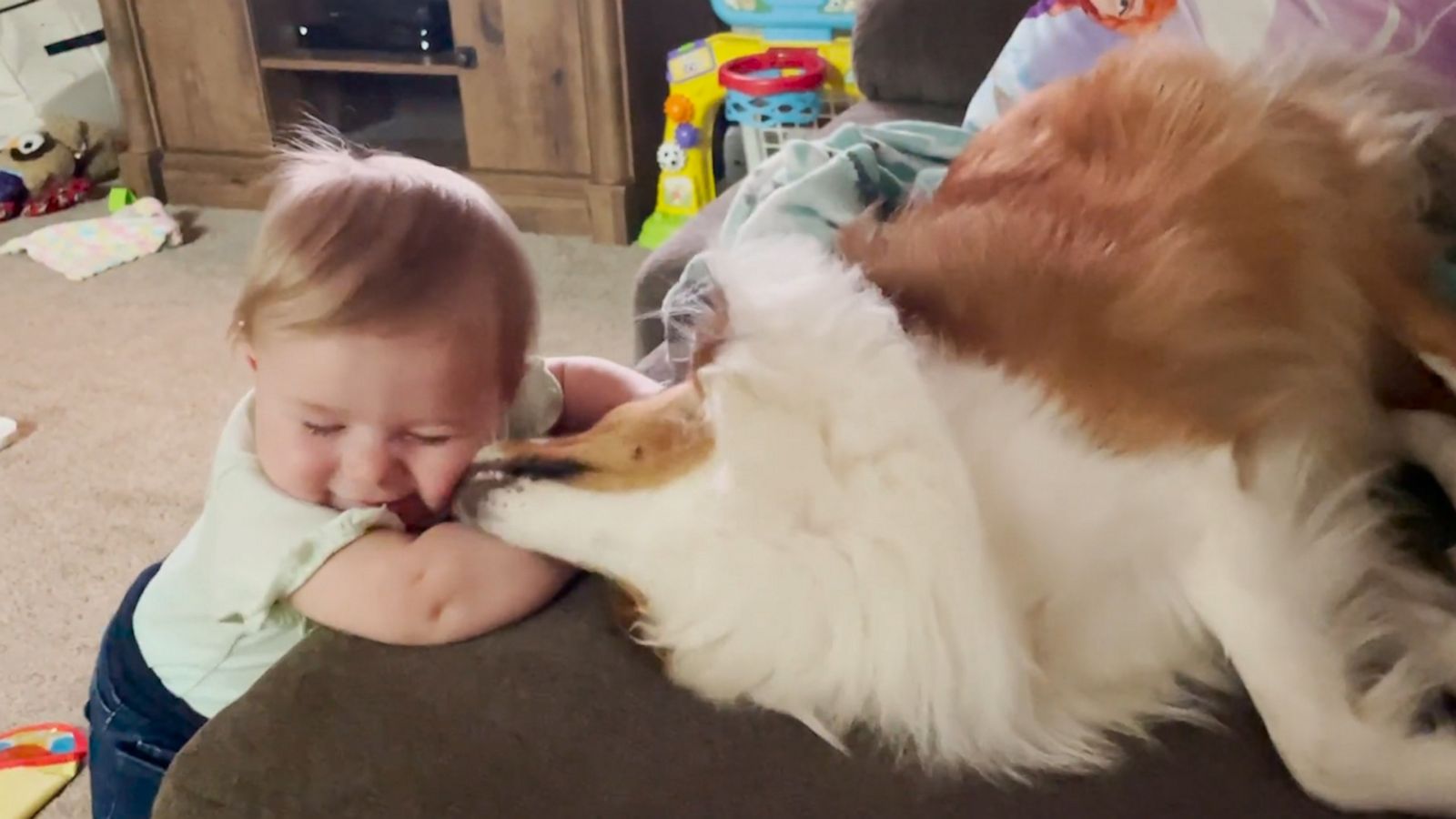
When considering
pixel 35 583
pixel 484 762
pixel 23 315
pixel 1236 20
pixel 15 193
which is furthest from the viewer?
pixel 15 193

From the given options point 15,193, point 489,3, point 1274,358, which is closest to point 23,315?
point 15,193

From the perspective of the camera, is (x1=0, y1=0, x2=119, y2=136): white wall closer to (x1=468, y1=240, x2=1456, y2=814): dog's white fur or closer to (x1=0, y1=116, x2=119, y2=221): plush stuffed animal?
(x1=0, y1=116, x2=119, y2=221): plush stuffed animal

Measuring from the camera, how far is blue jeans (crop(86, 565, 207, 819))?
1.26 metres

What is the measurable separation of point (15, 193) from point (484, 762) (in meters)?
3.30

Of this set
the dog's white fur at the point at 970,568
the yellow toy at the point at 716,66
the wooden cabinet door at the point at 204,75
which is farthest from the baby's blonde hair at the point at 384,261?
the wooden cabinet door at the point at 204,75

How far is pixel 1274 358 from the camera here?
107 centimetres

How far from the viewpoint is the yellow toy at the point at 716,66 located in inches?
117

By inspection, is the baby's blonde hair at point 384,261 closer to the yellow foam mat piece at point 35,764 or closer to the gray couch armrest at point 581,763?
the gray couch armrest at point 581,763

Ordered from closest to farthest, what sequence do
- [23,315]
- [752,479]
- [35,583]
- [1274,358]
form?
[752,479]
[1274,358]
[35,583]
[23,315]

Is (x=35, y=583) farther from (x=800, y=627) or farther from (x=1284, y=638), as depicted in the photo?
(x=1284, y=638)

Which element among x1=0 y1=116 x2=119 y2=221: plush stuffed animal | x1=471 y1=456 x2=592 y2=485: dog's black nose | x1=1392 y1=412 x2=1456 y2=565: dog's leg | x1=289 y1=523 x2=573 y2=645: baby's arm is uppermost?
x1=471 y1=456 x2=592 y2=485: dog's black nose

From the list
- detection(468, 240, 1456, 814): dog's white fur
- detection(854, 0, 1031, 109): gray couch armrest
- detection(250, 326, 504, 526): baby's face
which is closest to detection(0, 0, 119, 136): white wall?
detection(854, 0, 1031, 109): gray couch armrest

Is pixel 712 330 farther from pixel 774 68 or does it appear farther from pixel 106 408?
pixel 774 68

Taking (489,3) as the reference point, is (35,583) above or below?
below
